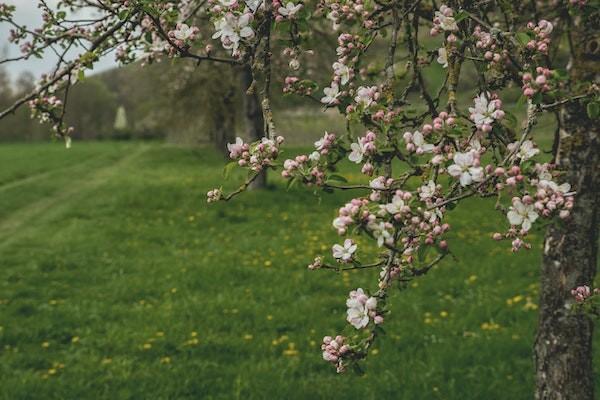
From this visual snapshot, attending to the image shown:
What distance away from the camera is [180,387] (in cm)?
763

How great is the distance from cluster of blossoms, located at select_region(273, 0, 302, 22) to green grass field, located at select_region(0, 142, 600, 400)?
9.18ft

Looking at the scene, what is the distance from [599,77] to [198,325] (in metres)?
6.30

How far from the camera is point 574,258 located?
5.48 m

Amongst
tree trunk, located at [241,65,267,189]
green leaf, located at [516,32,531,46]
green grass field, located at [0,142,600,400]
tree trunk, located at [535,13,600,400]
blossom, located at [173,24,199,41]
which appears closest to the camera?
green leaf, located at [516,32,531,46]

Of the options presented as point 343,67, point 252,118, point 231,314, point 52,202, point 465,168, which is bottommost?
point 231,314

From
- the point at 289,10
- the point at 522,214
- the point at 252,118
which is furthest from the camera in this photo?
the point at 252,118

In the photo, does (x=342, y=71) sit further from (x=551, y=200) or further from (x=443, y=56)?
(x=551, y=200)

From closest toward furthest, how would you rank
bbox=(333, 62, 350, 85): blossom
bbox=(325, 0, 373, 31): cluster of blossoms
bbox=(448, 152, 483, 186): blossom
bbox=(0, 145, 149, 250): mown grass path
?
1. bbox=(448, 152, 483, 186): blossom
2. bbox=(333, 62, 350, 85): blossom
3. bbox=(325, 0, 373, 31): cluster of blossoms
4. bbox=(0, 145, 149, 250): mown grass path

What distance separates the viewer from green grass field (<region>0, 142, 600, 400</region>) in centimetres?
770

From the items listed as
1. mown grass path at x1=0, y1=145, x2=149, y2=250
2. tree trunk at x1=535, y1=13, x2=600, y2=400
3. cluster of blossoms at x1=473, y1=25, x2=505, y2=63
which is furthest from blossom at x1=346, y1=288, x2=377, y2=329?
mown grass path at x1=0, y1=145, x2=149, y2=250

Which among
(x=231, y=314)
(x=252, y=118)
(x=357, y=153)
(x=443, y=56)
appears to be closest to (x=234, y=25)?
(x=357, y=153)

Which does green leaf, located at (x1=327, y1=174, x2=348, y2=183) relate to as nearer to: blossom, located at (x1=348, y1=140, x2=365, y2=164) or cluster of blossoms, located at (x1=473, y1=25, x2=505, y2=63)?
blossom, located at (x1=348, y1=140, x2=365, y2=164)

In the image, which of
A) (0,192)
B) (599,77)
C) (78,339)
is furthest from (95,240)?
(599,77)

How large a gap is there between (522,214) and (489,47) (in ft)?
3.05
